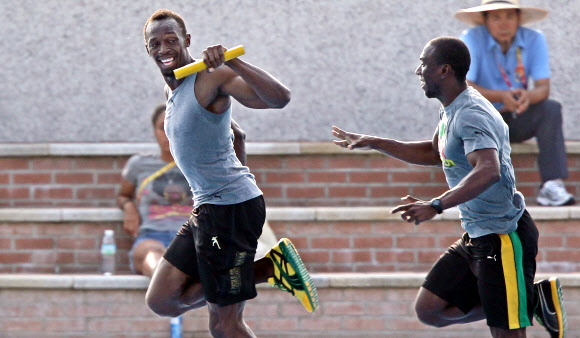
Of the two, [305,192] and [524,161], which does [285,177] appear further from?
[524,161]

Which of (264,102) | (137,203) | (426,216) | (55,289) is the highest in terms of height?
(264,102)

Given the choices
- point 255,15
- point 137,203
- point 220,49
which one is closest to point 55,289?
point 137,203

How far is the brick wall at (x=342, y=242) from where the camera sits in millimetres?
7188

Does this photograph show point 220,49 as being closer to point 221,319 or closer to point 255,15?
point 221,319

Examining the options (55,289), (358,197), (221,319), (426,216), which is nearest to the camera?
(426,216)

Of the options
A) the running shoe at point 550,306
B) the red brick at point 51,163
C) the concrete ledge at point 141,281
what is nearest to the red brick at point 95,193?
the red brick at point 51,163

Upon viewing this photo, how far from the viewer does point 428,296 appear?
5.16 metres

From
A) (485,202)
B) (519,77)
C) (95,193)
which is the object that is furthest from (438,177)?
(485,202)

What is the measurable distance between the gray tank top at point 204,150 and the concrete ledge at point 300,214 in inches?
83.8

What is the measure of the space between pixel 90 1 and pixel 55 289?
2258 millimetres

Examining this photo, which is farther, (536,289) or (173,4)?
(173,4)

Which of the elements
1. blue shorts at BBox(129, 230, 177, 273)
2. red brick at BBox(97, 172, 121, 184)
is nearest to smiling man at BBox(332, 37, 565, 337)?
blue shorts at BBox(129, 230, 177, 273)

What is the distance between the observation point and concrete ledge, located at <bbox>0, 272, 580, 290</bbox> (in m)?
6.88

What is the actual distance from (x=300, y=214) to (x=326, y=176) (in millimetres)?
571
